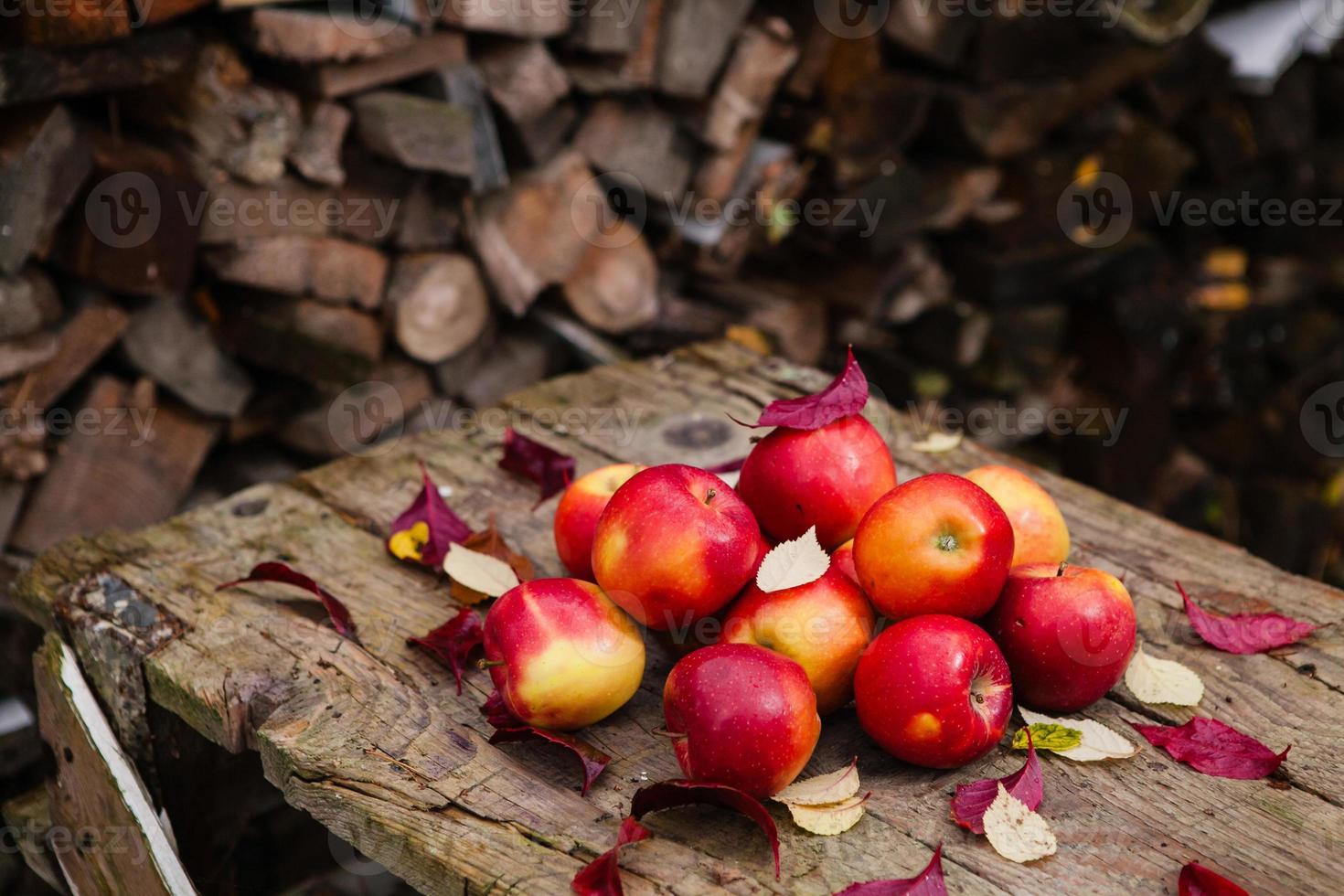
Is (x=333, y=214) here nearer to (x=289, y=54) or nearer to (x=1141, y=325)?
(x=289, y=54)

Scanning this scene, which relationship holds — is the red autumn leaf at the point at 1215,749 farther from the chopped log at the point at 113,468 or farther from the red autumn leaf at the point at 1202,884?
the chopped log at the point at 113,468

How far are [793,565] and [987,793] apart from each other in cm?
30

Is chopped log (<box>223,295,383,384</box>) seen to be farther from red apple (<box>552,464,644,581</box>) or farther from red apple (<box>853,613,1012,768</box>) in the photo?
red apple (<box>853,613,1012,768</box>)

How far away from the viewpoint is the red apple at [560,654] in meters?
1.16

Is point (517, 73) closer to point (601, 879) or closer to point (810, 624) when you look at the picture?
point (810, 624)

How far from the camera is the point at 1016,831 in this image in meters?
1.08

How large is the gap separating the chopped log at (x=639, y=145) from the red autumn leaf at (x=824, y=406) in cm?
150

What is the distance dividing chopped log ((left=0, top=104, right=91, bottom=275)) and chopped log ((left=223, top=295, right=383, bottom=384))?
1.47 ft

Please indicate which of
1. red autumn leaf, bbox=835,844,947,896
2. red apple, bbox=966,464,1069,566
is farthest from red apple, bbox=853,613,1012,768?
red apple, bbox=966,464,1069,566

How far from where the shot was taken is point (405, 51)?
89.1 inches

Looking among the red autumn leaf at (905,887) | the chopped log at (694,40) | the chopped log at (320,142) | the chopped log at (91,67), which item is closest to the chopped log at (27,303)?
the chopped log at (91,67)

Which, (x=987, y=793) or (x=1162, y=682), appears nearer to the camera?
(x=987, y=793)

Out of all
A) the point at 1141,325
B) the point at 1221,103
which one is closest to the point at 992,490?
the point at 1141,325

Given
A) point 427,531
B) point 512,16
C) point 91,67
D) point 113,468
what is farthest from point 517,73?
point 427,531
